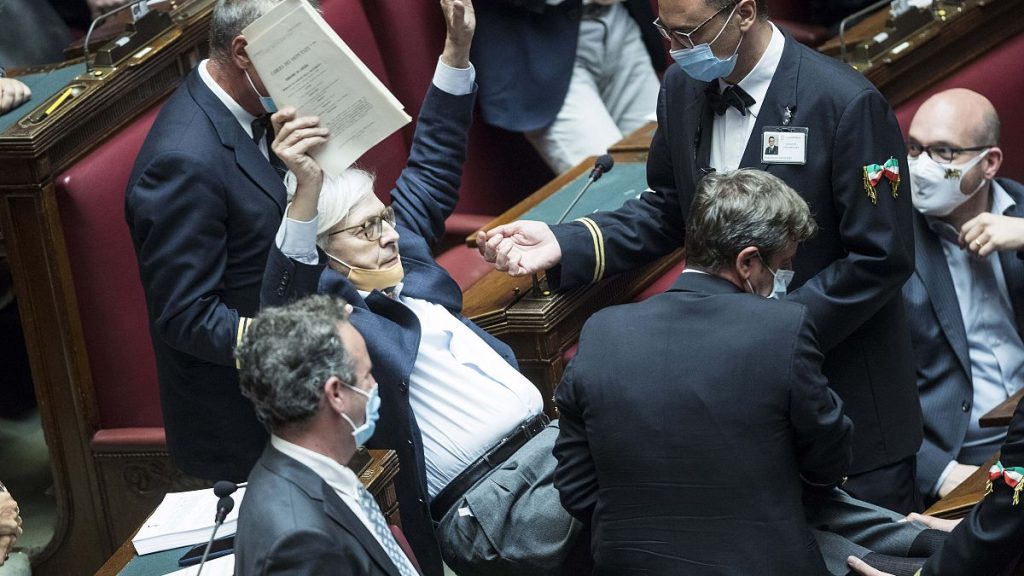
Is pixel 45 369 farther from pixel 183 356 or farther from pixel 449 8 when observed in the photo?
pixel 449 8

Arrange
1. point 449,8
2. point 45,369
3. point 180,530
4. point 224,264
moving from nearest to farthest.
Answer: point 180,530 < point 224,264 < point 449,8 < point 45,369

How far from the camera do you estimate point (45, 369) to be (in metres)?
2.82

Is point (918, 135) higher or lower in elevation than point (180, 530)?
lower

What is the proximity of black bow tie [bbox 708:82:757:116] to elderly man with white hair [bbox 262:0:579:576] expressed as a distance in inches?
20.5

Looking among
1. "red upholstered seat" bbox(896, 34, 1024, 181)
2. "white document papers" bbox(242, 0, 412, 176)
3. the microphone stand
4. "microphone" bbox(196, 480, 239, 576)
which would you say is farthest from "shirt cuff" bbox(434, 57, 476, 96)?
"red upholstered seat" bbox(896, 34, 1024, 181)

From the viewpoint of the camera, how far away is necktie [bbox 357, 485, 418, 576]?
179 cm

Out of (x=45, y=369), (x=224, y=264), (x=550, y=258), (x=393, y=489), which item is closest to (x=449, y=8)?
(x=550, y=258)

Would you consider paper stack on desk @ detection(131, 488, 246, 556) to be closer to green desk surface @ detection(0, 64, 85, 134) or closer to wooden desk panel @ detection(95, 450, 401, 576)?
wooden desk panel @ detection(95, 450, 401, 576)

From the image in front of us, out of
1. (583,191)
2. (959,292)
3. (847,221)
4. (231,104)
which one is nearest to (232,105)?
(231,104)

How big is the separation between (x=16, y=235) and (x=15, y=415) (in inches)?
28.0

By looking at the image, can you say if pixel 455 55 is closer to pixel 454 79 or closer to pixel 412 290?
pixel 454 79

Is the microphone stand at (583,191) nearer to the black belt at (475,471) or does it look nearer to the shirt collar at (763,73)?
the black belt at (475,471)

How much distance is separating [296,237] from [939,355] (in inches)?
55.4

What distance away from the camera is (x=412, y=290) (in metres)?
2.54
